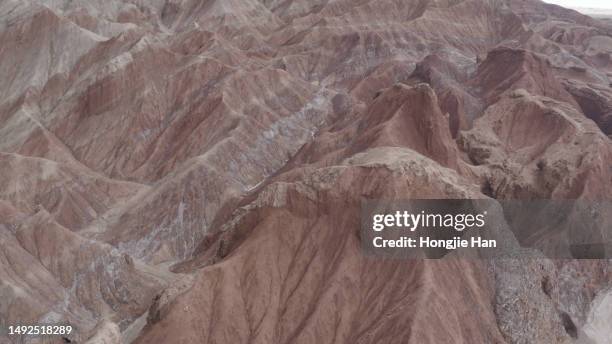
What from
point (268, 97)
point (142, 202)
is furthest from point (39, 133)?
point (268, 97)

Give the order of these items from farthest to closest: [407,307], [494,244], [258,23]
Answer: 1. [258,23]
2. [494,244]
3. [407,307]

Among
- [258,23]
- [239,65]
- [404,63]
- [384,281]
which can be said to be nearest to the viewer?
[384,281]

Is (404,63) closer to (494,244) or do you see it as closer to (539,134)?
(539,134)

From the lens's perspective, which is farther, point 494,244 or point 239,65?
point 239,65

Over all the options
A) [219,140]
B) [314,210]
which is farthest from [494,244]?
[219,140]

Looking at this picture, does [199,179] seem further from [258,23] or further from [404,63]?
[258,23]

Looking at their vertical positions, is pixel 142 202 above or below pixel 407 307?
below

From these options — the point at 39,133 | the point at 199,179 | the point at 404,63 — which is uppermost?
the point at 404,63
